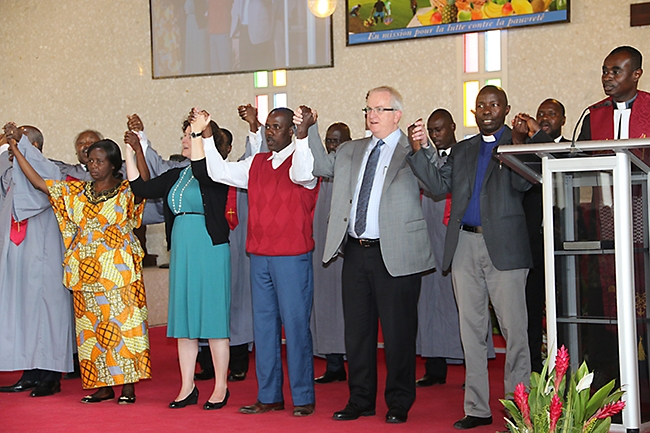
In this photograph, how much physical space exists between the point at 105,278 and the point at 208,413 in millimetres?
951

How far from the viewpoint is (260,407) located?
14.7 feet

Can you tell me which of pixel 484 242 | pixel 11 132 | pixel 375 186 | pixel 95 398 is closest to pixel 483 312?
pixel 484 242

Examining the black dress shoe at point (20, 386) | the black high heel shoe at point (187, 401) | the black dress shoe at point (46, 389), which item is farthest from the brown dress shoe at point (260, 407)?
the black dress shoe at point (20, 386)

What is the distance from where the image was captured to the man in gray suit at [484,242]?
156 inches

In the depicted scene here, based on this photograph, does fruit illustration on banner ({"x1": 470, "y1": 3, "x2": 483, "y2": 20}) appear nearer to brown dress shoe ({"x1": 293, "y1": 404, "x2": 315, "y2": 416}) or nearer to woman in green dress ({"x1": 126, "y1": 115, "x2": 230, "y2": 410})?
woman in green dress ({"x1": 126, "y1": 115, "x2": 230, "y2": 410})

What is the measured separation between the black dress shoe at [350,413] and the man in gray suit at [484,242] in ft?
1.60

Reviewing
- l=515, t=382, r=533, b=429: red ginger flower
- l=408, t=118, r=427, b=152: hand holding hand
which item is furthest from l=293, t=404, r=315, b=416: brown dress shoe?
l=515, t=382, r=533, b=429: red ginger flower

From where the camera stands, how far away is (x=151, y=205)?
5180mm

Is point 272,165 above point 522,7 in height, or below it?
below

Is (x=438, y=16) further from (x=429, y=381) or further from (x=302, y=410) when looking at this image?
(x=302, y=410)

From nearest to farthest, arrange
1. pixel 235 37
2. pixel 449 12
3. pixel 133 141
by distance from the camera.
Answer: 1. pixel 133 141
2. pixel 449 12
3. pixel 235 37

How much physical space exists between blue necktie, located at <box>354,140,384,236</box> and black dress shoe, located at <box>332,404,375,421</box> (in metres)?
0.89

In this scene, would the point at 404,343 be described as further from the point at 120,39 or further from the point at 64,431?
the point at 120,39

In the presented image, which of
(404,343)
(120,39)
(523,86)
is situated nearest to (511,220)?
(404,343)
